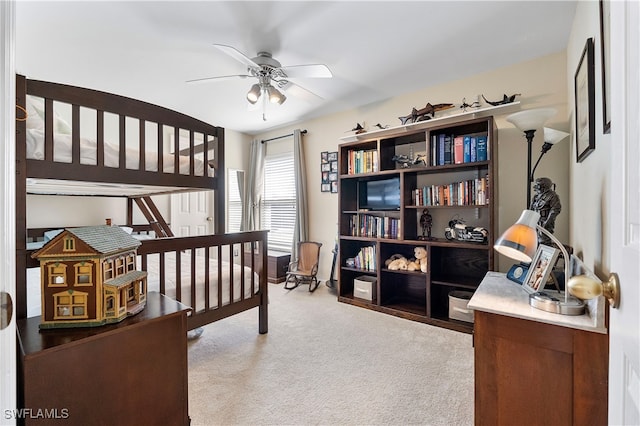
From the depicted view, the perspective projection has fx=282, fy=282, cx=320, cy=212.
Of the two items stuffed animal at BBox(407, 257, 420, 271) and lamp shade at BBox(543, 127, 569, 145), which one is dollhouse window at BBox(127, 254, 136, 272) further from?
lamp shade at BBox(543, 127, 569, 145)

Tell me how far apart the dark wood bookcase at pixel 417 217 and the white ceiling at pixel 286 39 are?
61 cm

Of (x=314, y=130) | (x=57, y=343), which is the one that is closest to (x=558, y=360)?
(x=57, y=343)

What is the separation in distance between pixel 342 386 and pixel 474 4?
8.53 feet

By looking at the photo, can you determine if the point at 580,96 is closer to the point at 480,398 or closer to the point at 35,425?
the point at 480,398

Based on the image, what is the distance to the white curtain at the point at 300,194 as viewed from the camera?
4.14 meters

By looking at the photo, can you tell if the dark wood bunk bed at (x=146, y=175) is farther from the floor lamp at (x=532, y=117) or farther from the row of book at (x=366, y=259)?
the floor lamp at (x=532, y=117)

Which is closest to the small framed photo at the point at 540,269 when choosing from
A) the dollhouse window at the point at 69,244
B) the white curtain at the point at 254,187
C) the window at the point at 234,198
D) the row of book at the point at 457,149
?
the row of book at the point at 457,149

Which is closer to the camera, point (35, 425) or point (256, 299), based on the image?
point (35, 425)

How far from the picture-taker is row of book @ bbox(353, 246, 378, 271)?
3227mm

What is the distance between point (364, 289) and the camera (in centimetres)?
321

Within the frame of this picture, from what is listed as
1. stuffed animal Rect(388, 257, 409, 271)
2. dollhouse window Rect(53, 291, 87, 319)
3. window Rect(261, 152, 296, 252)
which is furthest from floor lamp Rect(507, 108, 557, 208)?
window Rect(261, 152, 296, 252)

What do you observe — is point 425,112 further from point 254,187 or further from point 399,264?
point 254,187

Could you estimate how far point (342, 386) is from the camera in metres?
1.75

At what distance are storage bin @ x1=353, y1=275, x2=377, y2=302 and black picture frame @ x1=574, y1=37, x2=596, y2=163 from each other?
83.6 inches
